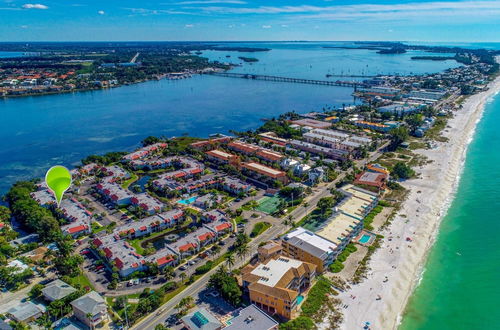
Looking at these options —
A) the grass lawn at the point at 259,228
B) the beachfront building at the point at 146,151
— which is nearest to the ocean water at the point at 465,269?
the grass lawn at the point at 259,228

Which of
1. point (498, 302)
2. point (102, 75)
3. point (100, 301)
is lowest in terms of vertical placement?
point (498, 302)

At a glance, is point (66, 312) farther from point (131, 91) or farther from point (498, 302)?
point (131, 91)

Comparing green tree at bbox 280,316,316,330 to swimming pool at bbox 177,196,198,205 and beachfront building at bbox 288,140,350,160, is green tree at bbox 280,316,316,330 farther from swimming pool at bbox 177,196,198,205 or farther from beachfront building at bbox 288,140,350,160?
beachfront building at bbox 288,140,350,160

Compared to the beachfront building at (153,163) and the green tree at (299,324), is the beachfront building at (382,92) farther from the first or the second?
the green tree at (299,324)

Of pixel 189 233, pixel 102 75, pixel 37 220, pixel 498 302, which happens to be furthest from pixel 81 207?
pixel 102 75

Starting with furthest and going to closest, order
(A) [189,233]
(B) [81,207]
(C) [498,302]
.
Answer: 1. (B) [81,207]
2. (A) [189,233]
3. (C) [498,302]

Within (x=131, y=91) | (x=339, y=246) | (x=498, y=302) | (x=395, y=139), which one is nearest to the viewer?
(x=498, y=302)

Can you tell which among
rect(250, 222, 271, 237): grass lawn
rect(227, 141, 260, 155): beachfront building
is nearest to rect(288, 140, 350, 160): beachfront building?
rect(227, 141, 260, 155): beachfront building

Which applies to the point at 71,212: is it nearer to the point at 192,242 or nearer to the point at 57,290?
the point at 57,290
